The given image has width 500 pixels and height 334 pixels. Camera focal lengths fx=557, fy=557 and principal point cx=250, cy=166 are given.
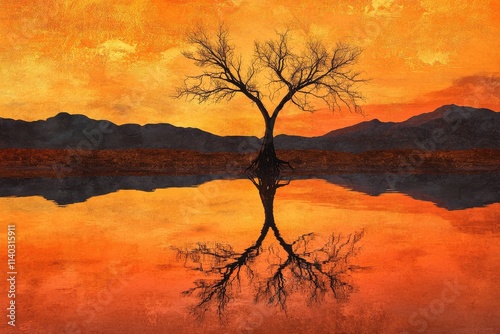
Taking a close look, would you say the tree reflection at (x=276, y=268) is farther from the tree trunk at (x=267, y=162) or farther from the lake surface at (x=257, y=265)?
the tree trunk at (x=267, y=162)

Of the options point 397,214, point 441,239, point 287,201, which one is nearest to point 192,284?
point 441,239

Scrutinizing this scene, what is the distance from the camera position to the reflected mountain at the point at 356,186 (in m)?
19.4

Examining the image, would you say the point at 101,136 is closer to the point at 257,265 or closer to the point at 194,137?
the point at 194,137

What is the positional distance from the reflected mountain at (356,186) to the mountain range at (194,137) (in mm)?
94831

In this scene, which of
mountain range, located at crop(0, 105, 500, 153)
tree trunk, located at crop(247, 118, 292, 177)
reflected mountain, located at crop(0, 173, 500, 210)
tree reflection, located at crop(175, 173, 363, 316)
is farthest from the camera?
mountain range, located at crop(0, 105, 500, 153)

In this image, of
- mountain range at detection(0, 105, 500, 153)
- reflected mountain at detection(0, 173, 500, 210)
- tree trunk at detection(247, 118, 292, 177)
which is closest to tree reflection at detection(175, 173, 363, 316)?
reflected mountain at detection(0, 173, 500, 210)

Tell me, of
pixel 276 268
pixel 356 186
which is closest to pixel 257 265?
pixel 276 268

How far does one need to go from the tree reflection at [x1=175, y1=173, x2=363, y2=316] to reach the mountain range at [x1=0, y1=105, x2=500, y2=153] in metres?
113

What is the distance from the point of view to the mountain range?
448ft

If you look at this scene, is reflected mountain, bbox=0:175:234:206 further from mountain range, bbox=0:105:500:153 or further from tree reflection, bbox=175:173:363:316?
mountain range, bbox=0:105:500:153

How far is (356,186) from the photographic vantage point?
24469 millimetres

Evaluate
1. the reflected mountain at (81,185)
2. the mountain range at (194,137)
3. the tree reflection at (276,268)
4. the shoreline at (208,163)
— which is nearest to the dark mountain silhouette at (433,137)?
the mountain range at (194,137)

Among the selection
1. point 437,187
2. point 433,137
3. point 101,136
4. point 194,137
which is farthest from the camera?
point 433,137

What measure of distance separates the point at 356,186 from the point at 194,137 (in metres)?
128
